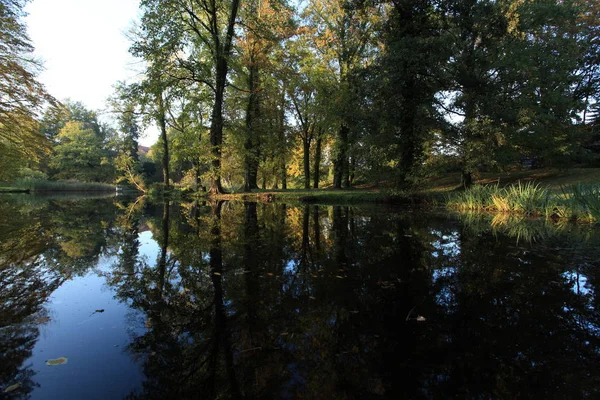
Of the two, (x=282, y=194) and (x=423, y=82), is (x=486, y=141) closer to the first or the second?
(x=423, y=82)

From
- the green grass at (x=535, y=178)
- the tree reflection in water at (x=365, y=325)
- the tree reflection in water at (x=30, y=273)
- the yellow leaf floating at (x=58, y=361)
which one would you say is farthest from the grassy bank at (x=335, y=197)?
the yellow leaf floating at (x=58, y=361)

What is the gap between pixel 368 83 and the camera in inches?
559

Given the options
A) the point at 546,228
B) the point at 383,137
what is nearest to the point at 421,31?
the point at 383,137

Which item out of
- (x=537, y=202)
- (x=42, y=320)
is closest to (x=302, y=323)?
(x=42, y=320)

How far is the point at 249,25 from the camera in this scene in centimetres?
2017

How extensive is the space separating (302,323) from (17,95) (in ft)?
63.2

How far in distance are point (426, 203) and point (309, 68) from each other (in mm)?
17288

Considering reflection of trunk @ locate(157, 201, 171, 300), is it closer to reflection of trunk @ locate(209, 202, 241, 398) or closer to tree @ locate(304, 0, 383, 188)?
reflection of trunk @ locate(209, 202, 241, 398)

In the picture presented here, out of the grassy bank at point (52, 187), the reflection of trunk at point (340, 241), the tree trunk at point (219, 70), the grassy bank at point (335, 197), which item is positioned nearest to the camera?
the reflection of trunk at point (340, 241)

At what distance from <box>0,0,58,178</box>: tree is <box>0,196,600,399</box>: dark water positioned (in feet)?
44.0

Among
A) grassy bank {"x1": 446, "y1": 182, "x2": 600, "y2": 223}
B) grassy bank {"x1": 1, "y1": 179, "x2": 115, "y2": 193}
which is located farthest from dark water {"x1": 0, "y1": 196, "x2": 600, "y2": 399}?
grassy bank {"x1": 1, "y1": 179, "x2": 115, "y2": 193}

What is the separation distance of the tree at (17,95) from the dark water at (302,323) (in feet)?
44.0

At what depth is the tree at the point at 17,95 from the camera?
13606mm

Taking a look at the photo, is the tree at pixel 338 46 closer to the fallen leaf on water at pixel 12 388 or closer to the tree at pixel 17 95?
the tree at pixel 17 95
